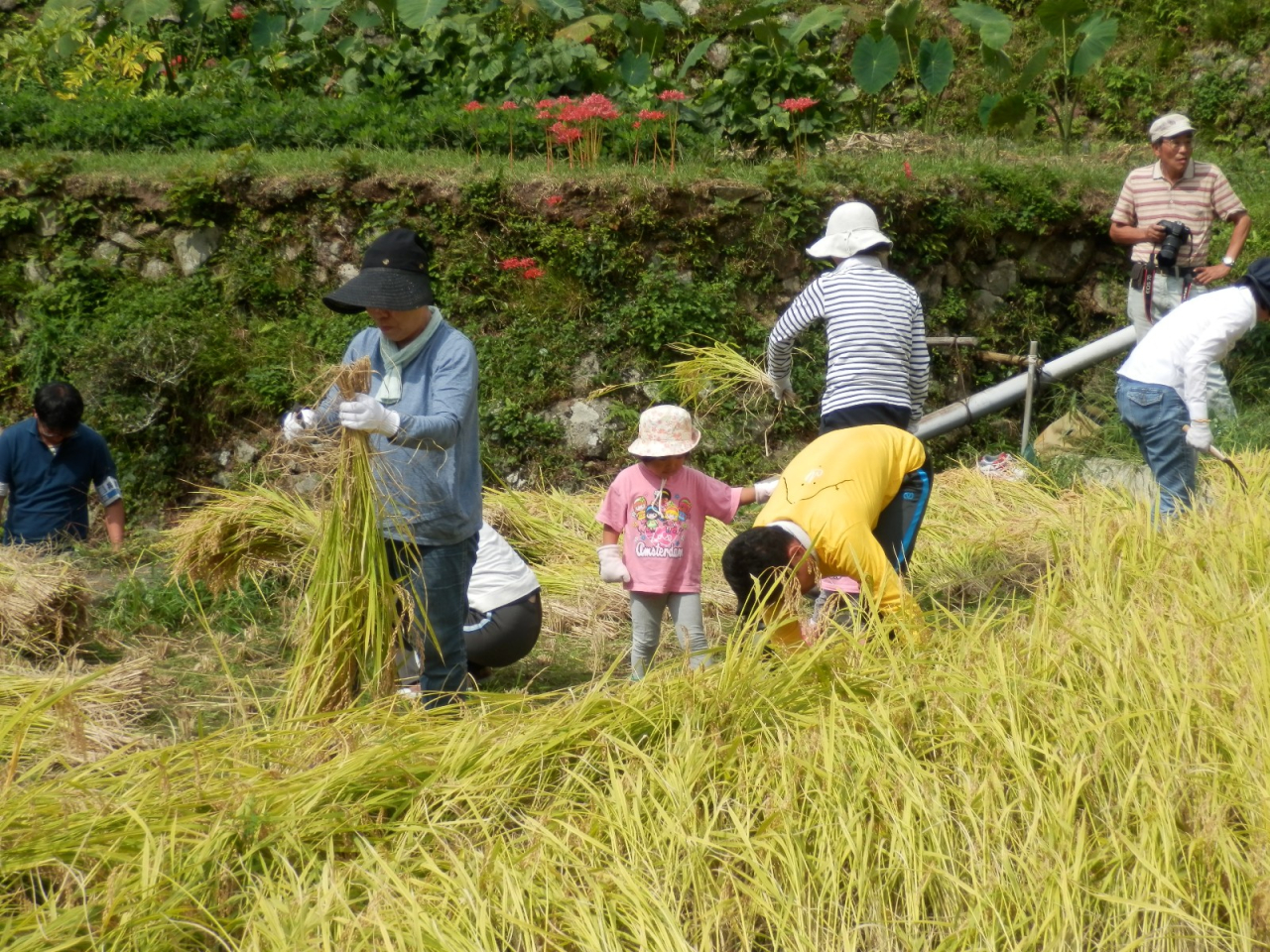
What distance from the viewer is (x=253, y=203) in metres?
8.27

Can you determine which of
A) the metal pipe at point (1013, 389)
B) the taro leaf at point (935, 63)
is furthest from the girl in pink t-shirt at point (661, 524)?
the taro leaf at point (935, 63)

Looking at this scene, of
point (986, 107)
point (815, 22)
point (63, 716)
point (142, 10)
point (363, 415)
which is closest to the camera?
point (363, 415)

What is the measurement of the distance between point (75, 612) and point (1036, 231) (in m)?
6.22

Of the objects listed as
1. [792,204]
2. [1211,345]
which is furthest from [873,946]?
[792,204]

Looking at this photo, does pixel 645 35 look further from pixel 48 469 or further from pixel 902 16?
pixel 48 469

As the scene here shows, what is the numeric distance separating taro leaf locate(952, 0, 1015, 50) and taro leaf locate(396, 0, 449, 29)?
14.3ft

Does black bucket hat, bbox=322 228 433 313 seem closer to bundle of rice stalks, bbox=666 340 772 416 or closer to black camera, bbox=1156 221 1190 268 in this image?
bundle of rice stalks, bbox=666 340 772 416

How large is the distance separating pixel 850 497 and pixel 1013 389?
4.18 m

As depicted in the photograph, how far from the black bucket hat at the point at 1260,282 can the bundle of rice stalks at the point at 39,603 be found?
4489 mm

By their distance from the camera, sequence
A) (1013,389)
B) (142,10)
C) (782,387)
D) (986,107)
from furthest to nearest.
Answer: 1. (142,10)
2. (986,107)
3. (1013,389)
4. (782,387)

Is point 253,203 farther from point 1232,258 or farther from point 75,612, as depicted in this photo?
point 1232,258

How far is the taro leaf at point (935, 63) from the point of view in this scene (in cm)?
1086

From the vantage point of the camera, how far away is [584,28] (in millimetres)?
10797

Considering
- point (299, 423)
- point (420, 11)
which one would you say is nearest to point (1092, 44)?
point (420, 11)
